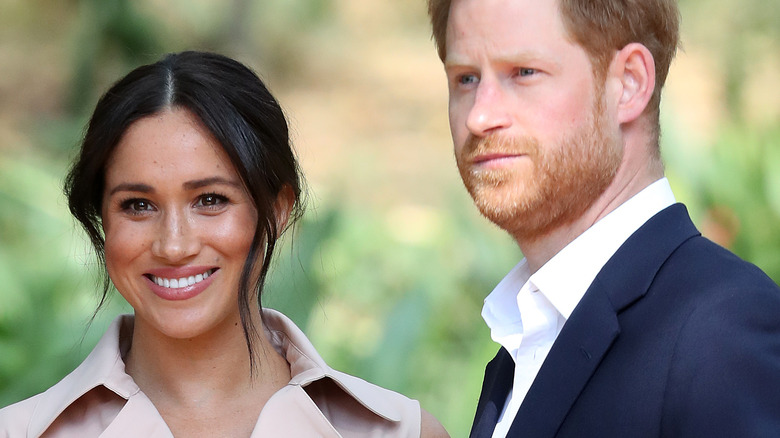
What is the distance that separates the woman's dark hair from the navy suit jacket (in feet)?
2.77

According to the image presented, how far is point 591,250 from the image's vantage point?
199 centimetres

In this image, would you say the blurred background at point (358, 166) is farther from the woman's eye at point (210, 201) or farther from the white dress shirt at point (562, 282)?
the white dress shirt at point (562, 282)

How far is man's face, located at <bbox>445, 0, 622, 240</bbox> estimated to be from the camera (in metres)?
1.99

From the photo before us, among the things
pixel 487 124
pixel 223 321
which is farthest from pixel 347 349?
pixel 487 124

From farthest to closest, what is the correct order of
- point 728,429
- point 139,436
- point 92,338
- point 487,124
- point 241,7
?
1. point 241,7
2. point 92,338
3. point 139,436
4. point 487,124
5. point 728,429

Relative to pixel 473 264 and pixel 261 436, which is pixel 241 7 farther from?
pixel 261 436

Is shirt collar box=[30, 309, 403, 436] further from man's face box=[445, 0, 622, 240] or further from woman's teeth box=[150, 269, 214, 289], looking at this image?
man's face box=[445, 0, 622, 240]

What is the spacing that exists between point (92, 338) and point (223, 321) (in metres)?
2.03

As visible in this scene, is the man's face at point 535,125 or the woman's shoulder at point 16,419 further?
the woman's shoulder at point 16,419

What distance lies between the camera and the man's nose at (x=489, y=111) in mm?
2021

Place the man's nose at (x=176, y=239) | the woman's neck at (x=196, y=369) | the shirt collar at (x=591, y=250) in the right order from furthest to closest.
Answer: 1. the woman's neck at (x=196, y=369)
2. the man's nose at (x=176, y=239)
3. the shirt collar at (x=591, y=250)

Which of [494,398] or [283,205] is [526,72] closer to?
[494,398]

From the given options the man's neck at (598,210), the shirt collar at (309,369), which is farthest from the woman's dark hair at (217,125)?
the man's neck at (598,210)

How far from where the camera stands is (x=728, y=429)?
1.57 m
